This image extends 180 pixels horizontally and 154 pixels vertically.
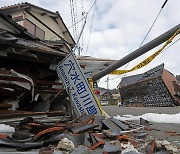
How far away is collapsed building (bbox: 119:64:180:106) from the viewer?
16423 mm

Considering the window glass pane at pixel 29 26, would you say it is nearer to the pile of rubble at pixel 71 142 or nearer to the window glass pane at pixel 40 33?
the window glass pane at pixel 40 33

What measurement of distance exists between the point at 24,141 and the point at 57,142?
429 mm

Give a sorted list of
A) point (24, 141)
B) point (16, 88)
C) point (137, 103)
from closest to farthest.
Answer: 1. point (24, 141)
2. point (16, 88)
3. point (137, 103)

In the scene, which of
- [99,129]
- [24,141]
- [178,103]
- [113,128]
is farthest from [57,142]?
[178,103]

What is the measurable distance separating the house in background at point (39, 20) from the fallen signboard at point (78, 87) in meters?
7.16

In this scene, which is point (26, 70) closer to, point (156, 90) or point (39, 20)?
point (39, 20)

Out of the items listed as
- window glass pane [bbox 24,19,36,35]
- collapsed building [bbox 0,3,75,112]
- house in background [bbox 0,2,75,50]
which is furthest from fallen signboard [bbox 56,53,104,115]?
window glass pane [bbox 24,19,36,35]

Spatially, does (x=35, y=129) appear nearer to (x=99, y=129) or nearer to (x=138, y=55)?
(x=99, y=129)

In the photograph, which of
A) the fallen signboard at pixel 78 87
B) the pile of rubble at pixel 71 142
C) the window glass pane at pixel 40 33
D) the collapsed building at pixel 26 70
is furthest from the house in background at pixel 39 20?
the pile of rubble at pixel 71 142

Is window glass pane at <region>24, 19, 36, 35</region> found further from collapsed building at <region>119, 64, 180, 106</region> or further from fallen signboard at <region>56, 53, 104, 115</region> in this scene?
fallen signboard at <region>56, 53, 104, 115</region>

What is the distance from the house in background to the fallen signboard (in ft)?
23.5

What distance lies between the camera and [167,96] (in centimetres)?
1666

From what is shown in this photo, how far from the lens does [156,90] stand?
17312 mm

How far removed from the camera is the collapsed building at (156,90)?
16.4 meters
